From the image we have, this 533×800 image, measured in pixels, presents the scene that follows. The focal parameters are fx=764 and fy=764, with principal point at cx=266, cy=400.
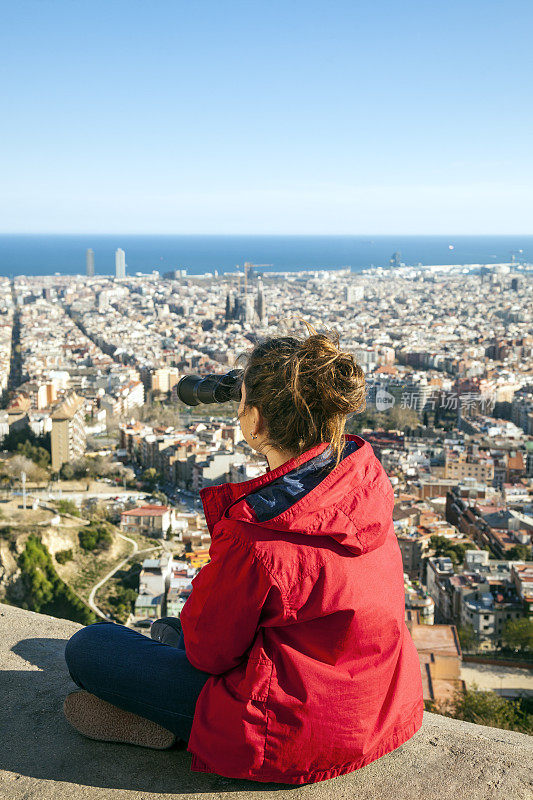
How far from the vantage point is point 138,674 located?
0.85 metres

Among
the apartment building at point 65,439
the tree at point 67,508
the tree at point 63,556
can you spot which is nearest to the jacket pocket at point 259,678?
the tree at point 63,556

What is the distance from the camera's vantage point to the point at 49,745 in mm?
928

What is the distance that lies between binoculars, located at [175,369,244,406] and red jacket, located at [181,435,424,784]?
0.12 metres

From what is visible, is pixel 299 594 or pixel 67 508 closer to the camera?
pixel 299 594

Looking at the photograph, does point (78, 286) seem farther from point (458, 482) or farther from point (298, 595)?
point (298, 595)

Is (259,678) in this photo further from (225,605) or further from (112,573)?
(112,573)

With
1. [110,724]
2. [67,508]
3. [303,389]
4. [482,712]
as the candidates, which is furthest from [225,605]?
[67,508]

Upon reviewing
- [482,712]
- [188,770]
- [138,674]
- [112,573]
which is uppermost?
[138,674]

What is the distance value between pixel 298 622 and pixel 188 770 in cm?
30

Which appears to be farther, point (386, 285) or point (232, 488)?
→ point (386, 285)

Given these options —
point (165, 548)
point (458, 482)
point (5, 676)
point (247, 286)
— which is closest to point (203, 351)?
point (458, 482)

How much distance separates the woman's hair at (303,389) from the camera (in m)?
0.71

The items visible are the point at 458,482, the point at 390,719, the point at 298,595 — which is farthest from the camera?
the point at 458,482

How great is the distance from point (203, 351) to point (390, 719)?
19.1 meters
